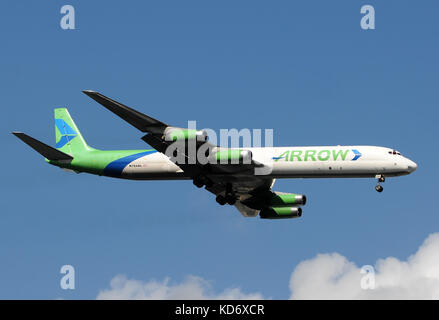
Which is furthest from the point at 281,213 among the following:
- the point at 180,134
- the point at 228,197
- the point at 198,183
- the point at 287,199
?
the point at 180,134

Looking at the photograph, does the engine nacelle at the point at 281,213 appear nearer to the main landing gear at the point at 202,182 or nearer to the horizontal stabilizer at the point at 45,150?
the main landing gear at the point at 202,182

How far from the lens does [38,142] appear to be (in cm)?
7275

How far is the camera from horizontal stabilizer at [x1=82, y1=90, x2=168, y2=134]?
60125 millimetres

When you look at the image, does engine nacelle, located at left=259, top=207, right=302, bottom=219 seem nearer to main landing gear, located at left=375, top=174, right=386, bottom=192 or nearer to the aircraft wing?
the aircraft wing

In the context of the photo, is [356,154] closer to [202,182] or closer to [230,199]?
[230,199]

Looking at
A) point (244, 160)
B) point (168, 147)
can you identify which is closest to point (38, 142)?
point (168, 147)

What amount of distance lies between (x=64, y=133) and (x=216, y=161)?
59.0 feet

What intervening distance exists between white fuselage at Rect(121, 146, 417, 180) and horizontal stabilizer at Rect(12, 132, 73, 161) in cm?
1810

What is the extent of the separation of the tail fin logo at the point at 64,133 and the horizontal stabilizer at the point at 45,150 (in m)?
2.54

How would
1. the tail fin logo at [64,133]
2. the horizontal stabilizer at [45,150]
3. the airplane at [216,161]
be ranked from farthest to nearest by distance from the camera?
the tail fin logo at [64,133] < the horizontal stabilizer at [45,150] < the airplane at [216,161]

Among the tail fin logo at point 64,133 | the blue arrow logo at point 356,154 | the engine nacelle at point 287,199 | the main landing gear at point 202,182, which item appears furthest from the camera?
the tail fin logo at point 64,133

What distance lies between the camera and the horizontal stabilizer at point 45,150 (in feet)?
231

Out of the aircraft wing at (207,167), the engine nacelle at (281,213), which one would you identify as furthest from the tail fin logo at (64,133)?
the engine nacelle at (281,213)
